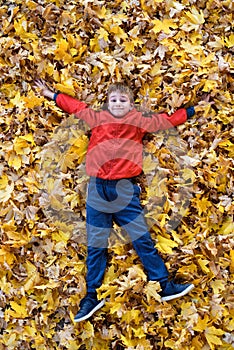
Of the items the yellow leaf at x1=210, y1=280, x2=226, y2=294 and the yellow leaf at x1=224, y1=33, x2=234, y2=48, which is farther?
the yellow leaf at x1=224, y1=33, x2=234, y2=48

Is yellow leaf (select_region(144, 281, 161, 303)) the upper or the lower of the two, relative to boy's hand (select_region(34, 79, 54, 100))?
lower

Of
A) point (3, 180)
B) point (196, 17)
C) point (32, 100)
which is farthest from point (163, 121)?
point (3, 180)

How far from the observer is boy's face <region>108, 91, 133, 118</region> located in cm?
280

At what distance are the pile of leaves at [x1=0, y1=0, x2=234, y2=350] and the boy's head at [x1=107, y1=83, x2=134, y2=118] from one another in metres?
0.14

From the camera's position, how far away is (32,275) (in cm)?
283

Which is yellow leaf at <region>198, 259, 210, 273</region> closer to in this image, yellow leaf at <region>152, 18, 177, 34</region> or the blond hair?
the blond hair

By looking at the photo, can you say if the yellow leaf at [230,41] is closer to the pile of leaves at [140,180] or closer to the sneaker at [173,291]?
the pile of leaves at [140,180]

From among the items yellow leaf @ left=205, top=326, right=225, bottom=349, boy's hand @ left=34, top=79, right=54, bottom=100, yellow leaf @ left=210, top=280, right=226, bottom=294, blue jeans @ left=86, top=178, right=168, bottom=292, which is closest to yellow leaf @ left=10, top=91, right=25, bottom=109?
boy's hand @ left=34, top=79, right=54, bottom=100

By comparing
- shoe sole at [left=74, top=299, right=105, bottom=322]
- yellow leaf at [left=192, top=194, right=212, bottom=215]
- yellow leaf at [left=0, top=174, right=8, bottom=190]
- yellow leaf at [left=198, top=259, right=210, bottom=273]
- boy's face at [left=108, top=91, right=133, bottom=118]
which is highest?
boy's face at [left=108, top=91, right=133, bottom=118]

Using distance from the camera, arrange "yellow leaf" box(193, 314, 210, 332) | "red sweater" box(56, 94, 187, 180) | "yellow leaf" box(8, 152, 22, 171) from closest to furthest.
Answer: "yellow leaf" box(193, 314, 210, 332) → "red sweater" box(56, 94, 187, 180) → "yellow leaf" box(8, 152, 22, 171)

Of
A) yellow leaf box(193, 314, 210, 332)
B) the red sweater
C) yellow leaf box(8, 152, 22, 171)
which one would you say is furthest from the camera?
yellow leaf box(8, 152, 22, 171)

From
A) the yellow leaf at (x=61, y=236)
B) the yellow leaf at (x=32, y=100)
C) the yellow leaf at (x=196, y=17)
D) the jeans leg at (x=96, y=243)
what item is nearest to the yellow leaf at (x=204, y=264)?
the jeans leg at (x=96, y=243)

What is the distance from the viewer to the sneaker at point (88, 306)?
106 inches

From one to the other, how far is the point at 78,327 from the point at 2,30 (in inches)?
76.1
